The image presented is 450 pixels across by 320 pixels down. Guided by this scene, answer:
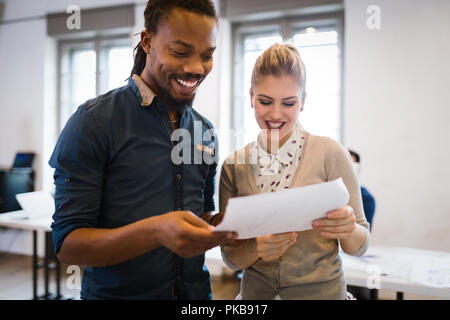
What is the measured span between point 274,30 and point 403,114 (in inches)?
63.5

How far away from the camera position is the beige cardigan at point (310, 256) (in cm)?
95

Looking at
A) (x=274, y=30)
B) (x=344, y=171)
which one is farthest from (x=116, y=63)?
(x=344, y=171)

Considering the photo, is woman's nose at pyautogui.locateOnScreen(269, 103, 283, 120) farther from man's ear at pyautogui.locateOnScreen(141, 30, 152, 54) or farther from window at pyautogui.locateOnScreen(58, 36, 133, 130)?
window at pyautogui.locateOnScreen(58, 36, 133, 130)

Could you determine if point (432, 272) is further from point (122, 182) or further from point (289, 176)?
point (122, 182)

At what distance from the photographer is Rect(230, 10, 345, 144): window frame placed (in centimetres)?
360

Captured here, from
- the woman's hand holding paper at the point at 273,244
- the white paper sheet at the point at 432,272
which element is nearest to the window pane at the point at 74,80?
the white paper sheet at the point at 432,272

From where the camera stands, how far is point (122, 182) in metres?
0.88

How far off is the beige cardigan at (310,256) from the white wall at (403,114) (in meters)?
2.50

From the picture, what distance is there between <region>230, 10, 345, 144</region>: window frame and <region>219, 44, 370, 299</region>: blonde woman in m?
2.65

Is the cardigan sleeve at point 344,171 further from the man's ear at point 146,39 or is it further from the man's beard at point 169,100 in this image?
the man's ear at point 146,39

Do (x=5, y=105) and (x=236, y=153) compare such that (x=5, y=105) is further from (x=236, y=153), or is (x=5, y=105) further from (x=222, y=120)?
(x=236, y=153)

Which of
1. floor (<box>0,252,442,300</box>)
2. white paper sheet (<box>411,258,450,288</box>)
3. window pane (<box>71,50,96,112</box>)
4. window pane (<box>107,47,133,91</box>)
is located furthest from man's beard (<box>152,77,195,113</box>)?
window pane (<box>71,50,96,112</box>)

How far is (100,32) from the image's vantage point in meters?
4.04
